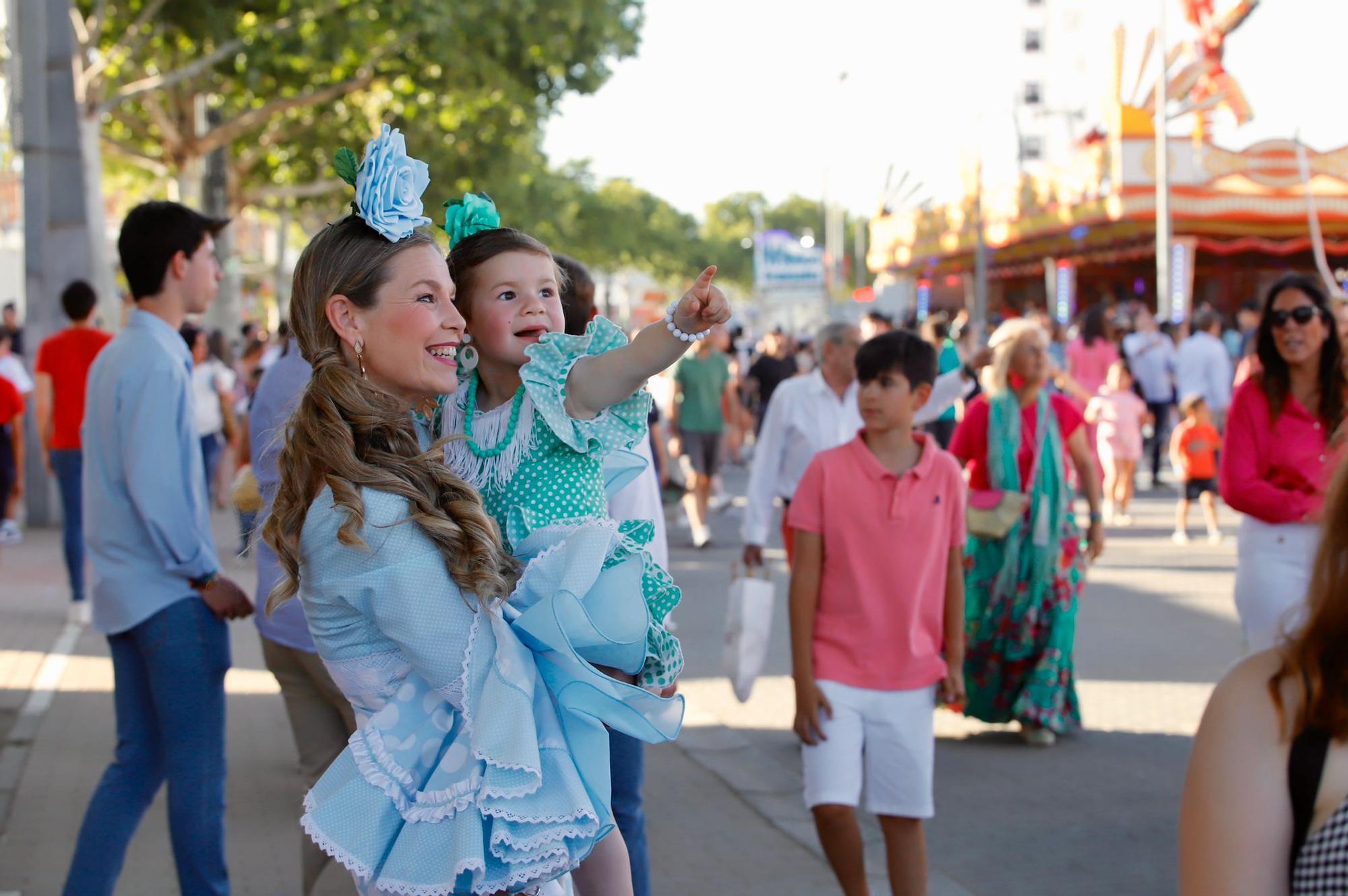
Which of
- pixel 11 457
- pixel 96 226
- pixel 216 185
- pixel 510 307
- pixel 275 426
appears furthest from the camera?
pixel 216 185

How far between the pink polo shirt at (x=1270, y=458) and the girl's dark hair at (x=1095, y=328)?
10.5m

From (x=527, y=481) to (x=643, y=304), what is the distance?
2341 centimetres

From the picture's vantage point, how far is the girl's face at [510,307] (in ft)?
8.91

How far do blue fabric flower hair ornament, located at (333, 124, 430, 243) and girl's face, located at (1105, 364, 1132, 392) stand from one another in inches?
525

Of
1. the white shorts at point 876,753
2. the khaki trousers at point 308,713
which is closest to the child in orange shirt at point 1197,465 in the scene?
the white shorts at point 876,753

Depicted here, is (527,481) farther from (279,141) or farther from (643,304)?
(279,141)

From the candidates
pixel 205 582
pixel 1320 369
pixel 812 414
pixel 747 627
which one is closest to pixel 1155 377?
pixel 812 414

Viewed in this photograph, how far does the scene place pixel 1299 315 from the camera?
5301 millimetres

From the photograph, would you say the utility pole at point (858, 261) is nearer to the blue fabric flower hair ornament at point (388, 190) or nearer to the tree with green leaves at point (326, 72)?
the tree with green leaves at point (326, 72)

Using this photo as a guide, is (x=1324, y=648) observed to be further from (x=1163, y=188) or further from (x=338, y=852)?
(x=1163, y=188)

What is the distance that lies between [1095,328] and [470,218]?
1375 centimetres

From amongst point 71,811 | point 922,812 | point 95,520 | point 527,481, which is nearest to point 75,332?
→ point 71,811

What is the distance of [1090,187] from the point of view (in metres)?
39.0

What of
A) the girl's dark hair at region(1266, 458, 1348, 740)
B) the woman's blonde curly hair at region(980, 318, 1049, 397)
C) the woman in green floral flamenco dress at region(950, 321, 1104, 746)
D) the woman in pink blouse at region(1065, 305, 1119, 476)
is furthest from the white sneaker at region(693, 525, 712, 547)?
the girl's dark hair at region(1266, 458, 1348, 740)
